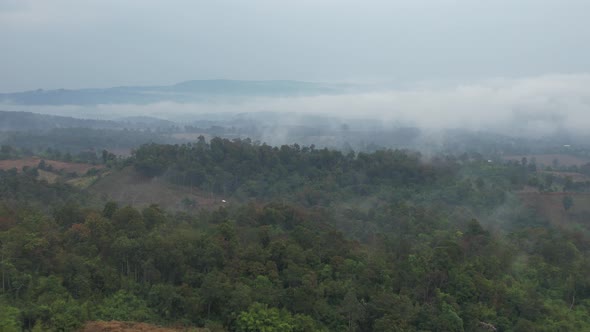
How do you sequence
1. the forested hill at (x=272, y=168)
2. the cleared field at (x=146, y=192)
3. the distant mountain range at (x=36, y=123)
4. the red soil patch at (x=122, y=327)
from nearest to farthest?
the red soil patch at (x=122, y=327) → the cleared field at (x=146, y=192) → the forested hill at (x=272, y=168) → the distant mountain range at (x=36, y=123)

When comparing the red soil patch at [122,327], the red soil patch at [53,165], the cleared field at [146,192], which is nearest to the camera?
the red soil patch at [122,327]

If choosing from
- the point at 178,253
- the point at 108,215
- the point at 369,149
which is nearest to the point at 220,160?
the point at 108,215

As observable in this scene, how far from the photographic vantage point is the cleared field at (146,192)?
30.2m

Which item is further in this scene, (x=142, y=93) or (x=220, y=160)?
(x=142, y=93)

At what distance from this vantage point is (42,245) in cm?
1398

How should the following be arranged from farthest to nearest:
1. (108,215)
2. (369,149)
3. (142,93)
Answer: (142,93)
(369,149)
(108,215)

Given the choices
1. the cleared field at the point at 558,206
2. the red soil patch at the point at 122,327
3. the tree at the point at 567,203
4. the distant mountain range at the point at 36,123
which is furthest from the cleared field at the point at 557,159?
the distant mountain range at the point at 36,123

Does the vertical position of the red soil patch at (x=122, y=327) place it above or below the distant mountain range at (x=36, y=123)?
below

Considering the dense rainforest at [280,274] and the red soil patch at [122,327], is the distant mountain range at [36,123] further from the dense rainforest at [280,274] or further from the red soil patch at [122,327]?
the red soil patch at [122,327]

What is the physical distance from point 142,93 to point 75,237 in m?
147

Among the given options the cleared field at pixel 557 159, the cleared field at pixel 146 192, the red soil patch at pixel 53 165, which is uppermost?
the cleared field at pixel 557 159

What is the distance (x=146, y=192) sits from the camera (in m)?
31.8

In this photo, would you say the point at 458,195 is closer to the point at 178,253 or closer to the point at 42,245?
the point at 178,253

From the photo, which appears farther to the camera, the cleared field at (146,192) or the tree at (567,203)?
the cleared field at (146,192)
